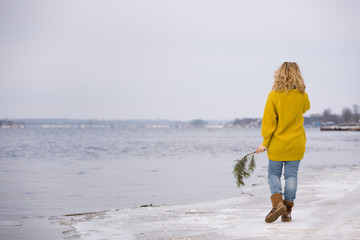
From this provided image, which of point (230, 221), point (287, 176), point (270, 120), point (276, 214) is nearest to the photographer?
point (276, 214)

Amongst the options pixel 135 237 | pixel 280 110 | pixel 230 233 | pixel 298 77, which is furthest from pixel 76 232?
pixel 298 77

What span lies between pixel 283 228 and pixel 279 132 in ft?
4.12

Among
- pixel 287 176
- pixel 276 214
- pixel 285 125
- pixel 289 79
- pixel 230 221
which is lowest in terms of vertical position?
pixel 230 221

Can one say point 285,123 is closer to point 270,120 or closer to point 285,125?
point 285,125

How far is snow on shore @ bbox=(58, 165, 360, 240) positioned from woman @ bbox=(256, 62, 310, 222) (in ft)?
1.61

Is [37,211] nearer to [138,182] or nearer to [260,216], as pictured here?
[260,216]

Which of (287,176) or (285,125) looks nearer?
(285,125)

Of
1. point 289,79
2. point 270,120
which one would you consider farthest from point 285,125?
point 289,79

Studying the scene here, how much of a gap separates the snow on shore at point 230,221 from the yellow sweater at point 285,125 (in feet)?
3.13

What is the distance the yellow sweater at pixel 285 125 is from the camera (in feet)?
20.7

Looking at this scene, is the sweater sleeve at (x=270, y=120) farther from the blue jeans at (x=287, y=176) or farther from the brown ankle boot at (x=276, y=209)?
the brown ankle boot at (x=276, y=209)

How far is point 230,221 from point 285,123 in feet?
5.39

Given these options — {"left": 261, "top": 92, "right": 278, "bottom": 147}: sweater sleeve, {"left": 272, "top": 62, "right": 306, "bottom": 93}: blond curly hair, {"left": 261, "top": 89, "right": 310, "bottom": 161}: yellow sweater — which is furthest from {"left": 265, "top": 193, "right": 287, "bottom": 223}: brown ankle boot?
{"left": 272, "top": 62, "right": 306, "bottom": 93}: blond curly hair

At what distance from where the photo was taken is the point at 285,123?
6.32 m
